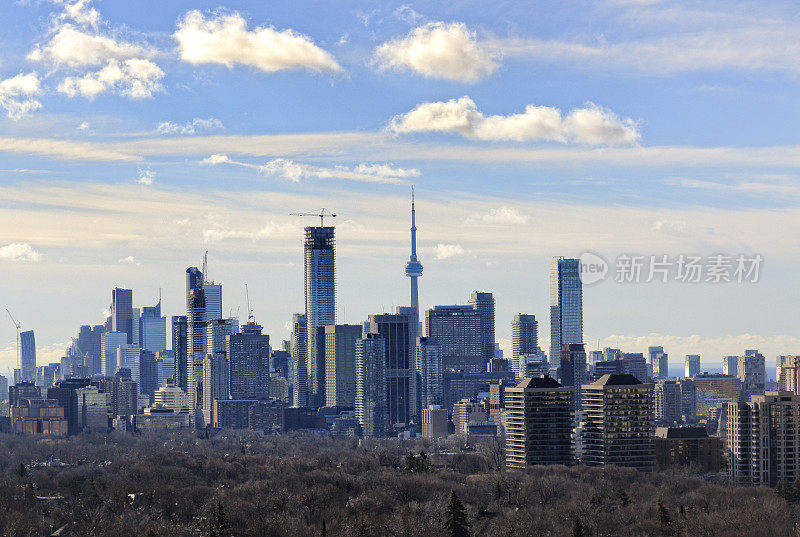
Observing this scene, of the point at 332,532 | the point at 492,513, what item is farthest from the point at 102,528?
the point at 492,513

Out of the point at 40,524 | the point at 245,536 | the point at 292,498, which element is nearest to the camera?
the point at 245,536

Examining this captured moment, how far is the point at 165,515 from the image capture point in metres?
191

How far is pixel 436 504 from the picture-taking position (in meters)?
196

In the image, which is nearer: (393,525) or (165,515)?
(393,525)

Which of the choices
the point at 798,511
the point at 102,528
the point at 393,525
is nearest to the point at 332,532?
the point at 393,525

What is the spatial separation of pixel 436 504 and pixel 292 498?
20028mm

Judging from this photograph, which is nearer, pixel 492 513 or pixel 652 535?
pixel 652 535

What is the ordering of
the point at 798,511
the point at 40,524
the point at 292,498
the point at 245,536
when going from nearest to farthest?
the point at 245,536 → the point at 40,524 → the point at 798,511 → the point at 292,498

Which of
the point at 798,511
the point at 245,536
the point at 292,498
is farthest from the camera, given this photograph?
the point at 292,498

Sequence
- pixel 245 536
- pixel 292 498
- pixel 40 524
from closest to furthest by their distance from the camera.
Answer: pixel 245 536
pixel 40 524
pixel 292 498

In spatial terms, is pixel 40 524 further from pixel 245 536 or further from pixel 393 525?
pixel 393 525

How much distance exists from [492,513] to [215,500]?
3789cm

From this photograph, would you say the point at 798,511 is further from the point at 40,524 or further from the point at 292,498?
the point at 40,524

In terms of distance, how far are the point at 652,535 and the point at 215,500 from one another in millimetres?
61834
